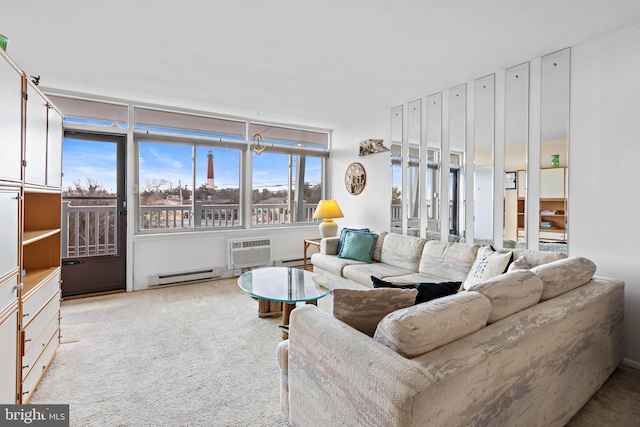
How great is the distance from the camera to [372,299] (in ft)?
Answer: 4.88

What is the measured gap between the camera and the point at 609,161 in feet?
8.00

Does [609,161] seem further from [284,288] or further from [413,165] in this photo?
[284,288]

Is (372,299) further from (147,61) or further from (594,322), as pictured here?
(147,61)

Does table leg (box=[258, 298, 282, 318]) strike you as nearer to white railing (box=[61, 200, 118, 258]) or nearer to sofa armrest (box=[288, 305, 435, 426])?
sofa armrest (box=[288, 305, 435, 426])

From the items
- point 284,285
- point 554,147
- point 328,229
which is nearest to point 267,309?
point 284,285

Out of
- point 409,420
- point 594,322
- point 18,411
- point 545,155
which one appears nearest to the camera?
point 409,420

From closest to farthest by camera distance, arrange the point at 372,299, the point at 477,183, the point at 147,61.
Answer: the point at 372,299 < the point at 147,61 < the point at 477,183

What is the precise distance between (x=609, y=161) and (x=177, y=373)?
11.8 ft

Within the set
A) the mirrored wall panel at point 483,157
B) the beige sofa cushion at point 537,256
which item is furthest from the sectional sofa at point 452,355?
the mirrored wall panel at point 483,157

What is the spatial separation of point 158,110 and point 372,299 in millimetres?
4320

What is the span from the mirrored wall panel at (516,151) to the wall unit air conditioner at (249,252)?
3.36m

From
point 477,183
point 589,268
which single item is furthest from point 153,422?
point 477,183

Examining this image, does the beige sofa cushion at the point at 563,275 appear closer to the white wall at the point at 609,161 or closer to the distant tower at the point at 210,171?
the white wall at the point at 609,161

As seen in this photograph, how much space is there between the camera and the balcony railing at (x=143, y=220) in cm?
397
